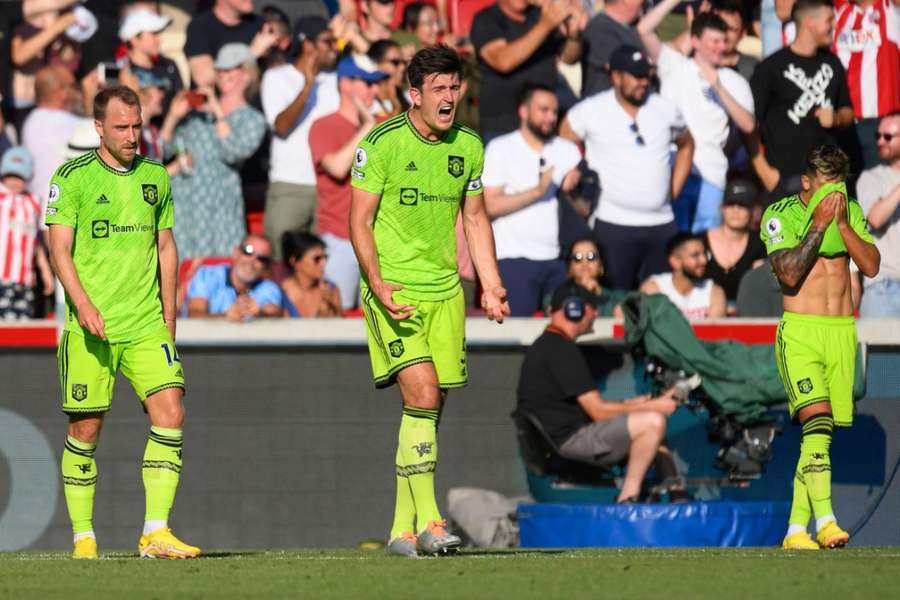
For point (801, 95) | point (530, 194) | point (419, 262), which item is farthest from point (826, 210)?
point (801, 95)

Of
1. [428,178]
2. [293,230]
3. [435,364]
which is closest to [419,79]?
[428,178]

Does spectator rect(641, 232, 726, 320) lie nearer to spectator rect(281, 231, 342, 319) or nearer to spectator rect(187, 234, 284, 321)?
spectator rect(281, 231, 342, 319)

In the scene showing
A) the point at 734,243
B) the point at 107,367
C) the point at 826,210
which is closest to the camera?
the point at 107,367

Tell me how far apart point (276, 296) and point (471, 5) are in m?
3.41

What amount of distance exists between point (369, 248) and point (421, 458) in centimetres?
104

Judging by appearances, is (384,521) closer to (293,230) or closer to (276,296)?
(276,296)

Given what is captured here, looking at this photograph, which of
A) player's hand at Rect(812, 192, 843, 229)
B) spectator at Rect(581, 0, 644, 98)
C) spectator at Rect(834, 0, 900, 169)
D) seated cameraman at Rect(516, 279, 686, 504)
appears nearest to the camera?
player's hand at Rect(812, 192, 843, 229)

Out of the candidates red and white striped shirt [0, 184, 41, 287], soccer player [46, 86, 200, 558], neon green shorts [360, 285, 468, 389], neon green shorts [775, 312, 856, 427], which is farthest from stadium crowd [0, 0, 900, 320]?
neon green shorts [360, 285, 468, 389]

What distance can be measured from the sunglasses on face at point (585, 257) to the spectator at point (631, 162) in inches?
24.9

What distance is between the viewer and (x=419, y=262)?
26.7ft

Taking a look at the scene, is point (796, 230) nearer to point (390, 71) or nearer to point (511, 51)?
point (511, 51)

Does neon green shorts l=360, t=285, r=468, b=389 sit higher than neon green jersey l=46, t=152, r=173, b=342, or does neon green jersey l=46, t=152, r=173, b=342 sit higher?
neon green jersey l=46, t=152, r=173, b=342

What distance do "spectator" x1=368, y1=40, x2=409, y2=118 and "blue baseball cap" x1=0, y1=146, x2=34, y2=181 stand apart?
283 cm

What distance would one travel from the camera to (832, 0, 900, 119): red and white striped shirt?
1352cm
